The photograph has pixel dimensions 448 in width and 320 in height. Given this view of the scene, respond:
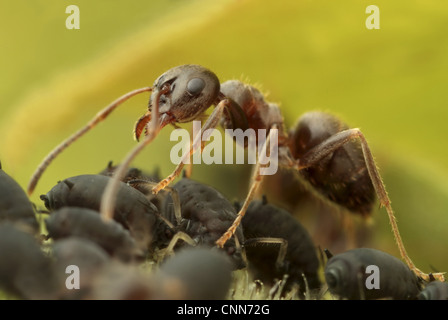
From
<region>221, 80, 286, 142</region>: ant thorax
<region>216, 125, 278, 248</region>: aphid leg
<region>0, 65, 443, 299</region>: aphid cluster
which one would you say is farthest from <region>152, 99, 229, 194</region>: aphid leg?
<region>221, 80, 286, 142</region>: ant thorax

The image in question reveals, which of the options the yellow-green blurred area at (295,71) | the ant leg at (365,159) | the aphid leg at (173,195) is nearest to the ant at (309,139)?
the ant leg at (365,159)

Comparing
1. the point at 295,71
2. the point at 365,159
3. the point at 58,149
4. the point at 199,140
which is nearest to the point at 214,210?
the point at 199,140

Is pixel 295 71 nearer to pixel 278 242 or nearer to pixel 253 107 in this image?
pixel 253 107

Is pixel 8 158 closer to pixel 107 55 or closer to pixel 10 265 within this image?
pixel 107 55

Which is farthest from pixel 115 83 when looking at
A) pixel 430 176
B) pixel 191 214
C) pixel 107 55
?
pixel 430 176

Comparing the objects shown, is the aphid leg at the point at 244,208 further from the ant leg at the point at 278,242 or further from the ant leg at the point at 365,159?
the ant leg at the point at 365,159

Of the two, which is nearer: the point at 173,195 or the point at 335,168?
the point at 173,195
